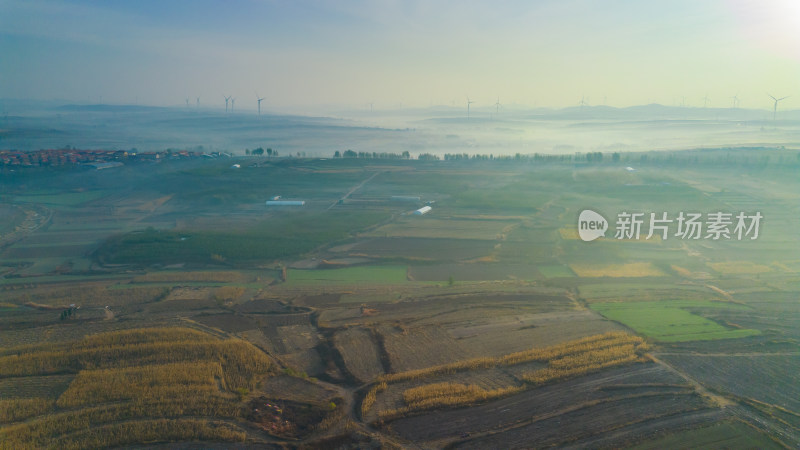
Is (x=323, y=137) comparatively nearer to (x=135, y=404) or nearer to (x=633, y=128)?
(x=633, y=128)

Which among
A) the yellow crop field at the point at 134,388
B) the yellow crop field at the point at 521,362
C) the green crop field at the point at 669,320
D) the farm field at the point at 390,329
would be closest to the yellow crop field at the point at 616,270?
the farm field at the point at 390,329

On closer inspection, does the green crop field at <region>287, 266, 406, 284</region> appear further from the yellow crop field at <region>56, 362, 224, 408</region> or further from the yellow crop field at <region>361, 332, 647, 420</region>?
the yellow crop field at <region>56, 362, 224, 408</region>

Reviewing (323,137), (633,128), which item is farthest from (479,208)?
(633,128)

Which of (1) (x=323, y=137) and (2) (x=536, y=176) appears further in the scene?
(1) (x=323, y=137)
